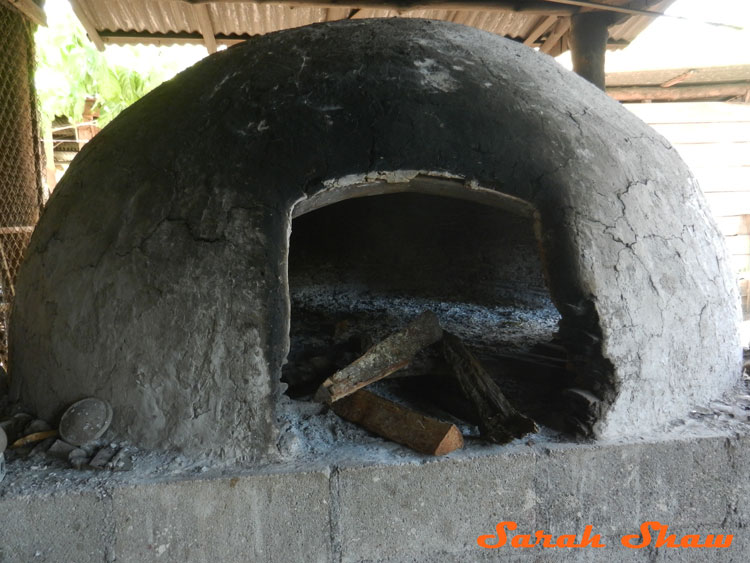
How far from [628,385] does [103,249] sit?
1.97 m

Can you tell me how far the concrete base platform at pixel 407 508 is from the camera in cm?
158

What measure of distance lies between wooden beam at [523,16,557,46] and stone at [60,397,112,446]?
3.96 m

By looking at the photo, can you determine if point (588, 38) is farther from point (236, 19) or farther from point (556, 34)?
point (236, 19)

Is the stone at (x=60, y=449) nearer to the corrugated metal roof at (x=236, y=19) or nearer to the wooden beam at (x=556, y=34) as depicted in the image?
the corrugated metal roof at (x=236, y=19)

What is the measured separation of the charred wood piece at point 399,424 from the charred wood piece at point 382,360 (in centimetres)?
5

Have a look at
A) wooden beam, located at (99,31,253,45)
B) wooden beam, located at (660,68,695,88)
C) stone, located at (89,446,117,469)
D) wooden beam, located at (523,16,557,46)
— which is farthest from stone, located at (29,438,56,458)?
wooden beam, located at (660,68,695,88)

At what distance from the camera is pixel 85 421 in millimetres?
1742

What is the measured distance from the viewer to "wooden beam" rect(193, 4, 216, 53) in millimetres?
3648

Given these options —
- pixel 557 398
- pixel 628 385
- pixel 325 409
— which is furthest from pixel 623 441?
pixel 325 409

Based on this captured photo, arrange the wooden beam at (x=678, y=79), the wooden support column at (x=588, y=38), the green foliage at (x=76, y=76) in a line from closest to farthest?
the wooden support column at (x=588, y=38) → the wooden beam at (x=678, y=79) → the green foliage at (x=76, y=76)

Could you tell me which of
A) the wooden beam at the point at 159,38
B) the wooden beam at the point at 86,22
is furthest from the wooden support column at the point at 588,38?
the wooden beam at the point at 86,22

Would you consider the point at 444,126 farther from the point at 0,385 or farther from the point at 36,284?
the point at 0,385
